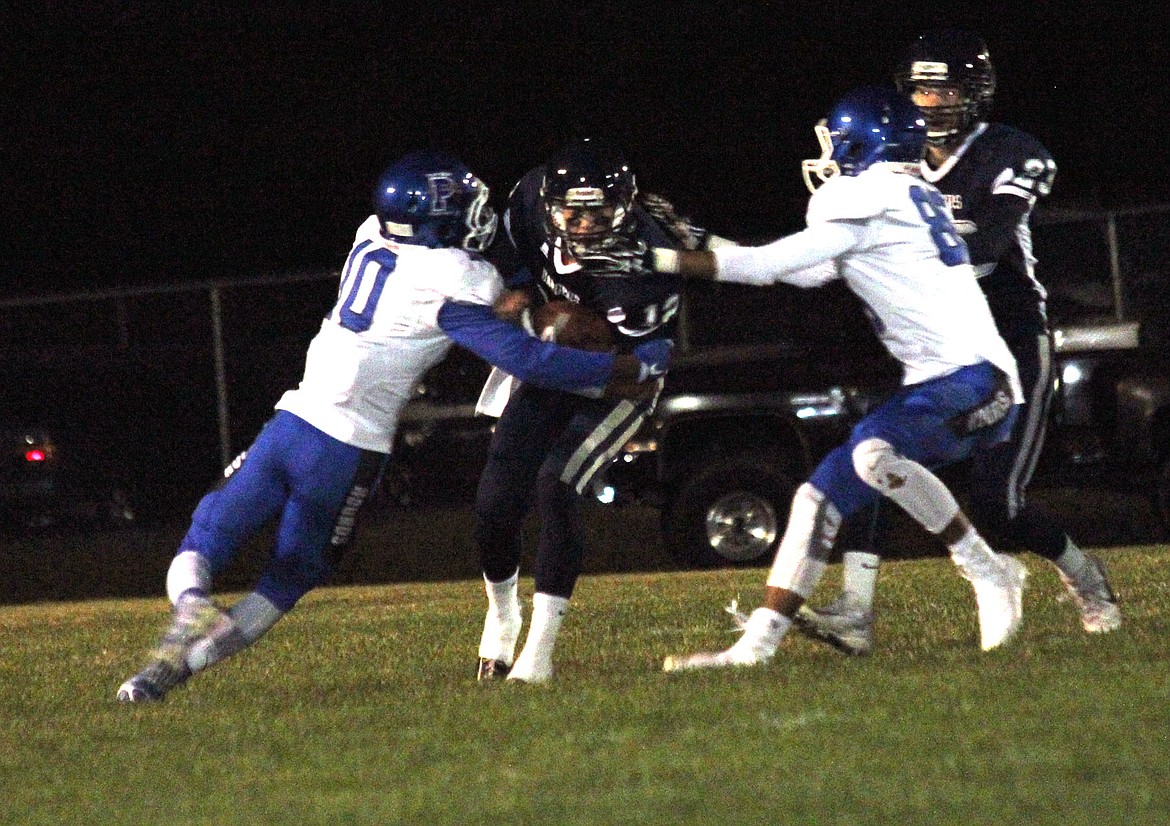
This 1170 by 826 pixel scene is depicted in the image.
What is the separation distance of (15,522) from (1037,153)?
11621 millimetres

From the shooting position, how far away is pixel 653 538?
1506 centimetres

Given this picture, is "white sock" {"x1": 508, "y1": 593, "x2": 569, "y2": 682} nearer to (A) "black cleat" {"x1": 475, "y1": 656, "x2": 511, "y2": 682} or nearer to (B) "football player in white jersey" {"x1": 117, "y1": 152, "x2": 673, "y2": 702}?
(A) "black cleat" {"x1": 475, "y1": 656, "x2": 511, "y2": 682}

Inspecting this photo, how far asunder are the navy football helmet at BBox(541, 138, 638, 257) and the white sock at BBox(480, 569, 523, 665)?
1.12 m

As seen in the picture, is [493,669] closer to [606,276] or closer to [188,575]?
[188,575]

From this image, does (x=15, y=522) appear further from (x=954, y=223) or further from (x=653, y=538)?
(x=954, y=223)

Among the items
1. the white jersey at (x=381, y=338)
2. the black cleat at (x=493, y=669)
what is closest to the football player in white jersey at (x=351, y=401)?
the white jersey at (x=381, y=338)

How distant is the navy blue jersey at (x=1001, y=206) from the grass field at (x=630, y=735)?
3.45ft

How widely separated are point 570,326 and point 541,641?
95cm

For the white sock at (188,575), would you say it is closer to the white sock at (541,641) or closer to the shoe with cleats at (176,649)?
the shoe with cleats at (176,649)

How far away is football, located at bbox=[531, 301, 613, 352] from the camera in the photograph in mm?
6336

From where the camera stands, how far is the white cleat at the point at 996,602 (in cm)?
656

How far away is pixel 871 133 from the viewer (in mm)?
6324

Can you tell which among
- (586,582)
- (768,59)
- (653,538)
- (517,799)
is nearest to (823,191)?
(517,799)

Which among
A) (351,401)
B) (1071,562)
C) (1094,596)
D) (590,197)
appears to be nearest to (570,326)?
(590,197)
